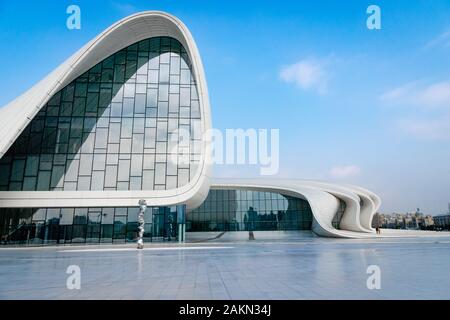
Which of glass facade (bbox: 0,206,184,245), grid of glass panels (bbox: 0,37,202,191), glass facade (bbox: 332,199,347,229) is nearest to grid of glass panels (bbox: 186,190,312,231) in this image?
glass facade (bbox: 332,199,347,229)

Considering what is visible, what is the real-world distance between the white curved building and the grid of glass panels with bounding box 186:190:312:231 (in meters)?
17.1

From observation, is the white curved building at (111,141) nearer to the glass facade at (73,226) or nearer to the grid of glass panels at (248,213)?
the glass facade at (73,226)

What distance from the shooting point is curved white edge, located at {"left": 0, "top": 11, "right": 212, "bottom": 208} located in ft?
91.5

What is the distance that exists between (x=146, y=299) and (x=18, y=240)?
94.1 ft

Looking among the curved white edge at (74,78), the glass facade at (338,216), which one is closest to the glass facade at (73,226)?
the curved white edge at (74,78)

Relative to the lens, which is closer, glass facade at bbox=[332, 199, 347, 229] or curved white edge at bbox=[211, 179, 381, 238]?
curved white edge at bbox=[211, 179, 381, 238]

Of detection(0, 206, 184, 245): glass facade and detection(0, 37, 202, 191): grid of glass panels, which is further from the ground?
detection(0, 37, 202, 191): grid of glass panels

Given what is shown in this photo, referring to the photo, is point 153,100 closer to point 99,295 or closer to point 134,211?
point 134,211

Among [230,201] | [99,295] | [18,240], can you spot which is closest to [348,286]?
[99,295]

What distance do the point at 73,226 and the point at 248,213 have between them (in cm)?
2700

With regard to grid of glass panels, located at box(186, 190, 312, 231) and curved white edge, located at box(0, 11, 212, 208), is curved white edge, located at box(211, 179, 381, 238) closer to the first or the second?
grid of glass panels, located at box(186, 190, 312, 231)

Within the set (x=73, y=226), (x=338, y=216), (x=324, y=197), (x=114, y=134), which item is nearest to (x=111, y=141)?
(x=114, y=134)

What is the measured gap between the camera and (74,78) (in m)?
32.1

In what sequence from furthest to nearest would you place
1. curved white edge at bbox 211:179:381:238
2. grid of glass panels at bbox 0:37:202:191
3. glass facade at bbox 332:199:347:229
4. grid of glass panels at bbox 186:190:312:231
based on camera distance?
glass facade at bbox 332:199:347:229
grid of glass panels at bbox 186:190:312:231
curved white edge at bbox 211:179:381:238
grid of glass panels at bbox 0:37:202:191
